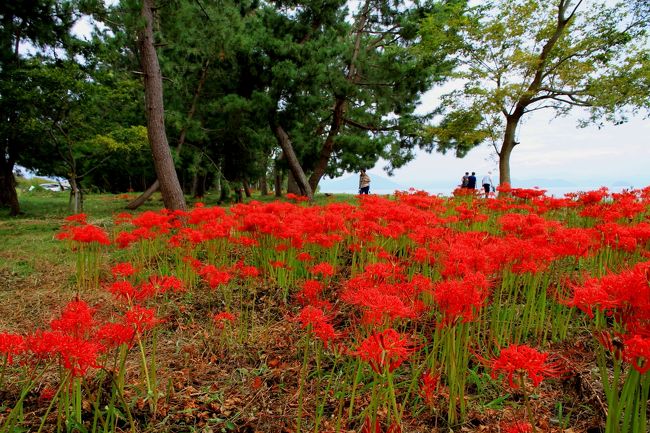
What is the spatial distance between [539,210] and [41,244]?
8137 mm

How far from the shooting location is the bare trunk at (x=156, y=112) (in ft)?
24.7

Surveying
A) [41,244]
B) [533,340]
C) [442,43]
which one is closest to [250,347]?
[533,340]

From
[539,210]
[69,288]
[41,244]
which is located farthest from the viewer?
[41,244]

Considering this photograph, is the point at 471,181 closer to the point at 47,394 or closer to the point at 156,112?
the point at 156,112

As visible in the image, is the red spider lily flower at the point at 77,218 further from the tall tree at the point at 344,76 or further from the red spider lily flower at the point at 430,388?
the tall tree at the point at 344,76

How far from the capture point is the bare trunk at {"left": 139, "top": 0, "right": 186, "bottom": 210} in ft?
24.7

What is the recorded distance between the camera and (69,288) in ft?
13.6

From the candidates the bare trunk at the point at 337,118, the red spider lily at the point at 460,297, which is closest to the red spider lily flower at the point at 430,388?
the red spider lily at the point at 460,297

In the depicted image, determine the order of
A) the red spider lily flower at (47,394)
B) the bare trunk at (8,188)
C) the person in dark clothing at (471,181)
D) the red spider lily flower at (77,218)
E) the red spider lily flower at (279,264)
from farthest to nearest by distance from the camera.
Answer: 1. the person in dark clothing at (471,181)
2. the bare trunk at (8,188)
3. the red spider lily flower at (77,218)
4. the red spider lily flower at (279,264)
5. the red spider lily flower at (47,394)

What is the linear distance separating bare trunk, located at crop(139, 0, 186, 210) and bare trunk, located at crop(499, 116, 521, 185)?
43.2 ft

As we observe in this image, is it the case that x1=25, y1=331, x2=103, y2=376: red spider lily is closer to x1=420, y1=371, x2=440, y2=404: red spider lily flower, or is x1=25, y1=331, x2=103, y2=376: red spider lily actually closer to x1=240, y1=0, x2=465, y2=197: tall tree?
x1=420, y1=371, x2=440, y2=404: red spider lily flower

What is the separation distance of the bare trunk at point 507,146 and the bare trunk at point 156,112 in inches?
518

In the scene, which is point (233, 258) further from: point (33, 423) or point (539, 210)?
point (539, 210)

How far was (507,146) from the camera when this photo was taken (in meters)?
15.3
